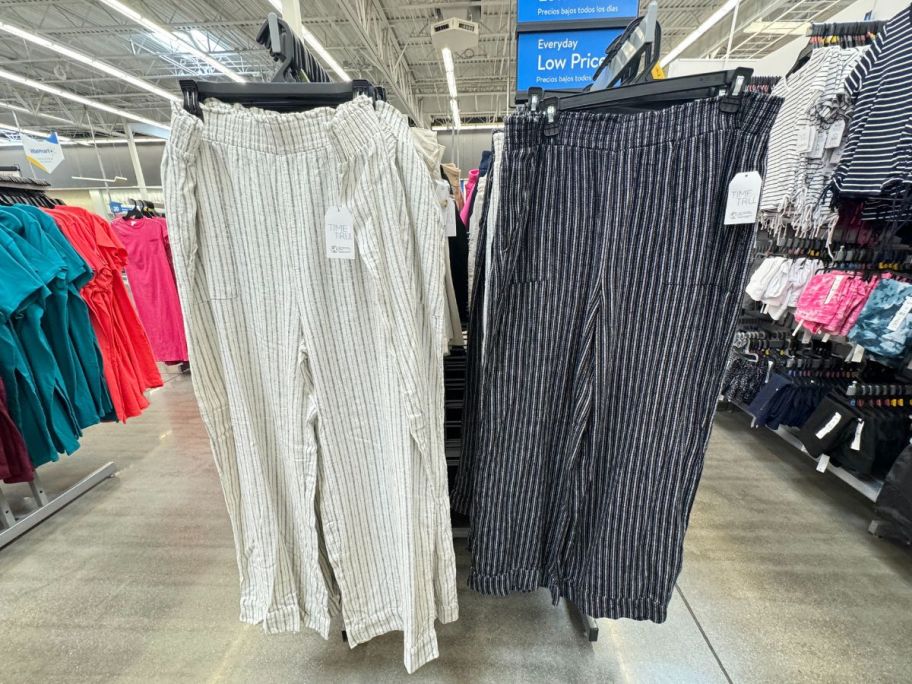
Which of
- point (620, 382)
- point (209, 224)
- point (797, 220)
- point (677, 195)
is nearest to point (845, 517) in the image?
point (797, 220)

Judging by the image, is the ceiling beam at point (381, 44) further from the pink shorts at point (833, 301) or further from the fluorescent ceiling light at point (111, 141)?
the fluorescent ceiling light at point (111, 141)

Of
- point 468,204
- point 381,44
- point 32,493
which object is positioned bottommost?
point 32,493

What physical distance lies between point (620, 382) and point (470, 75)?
474 inches

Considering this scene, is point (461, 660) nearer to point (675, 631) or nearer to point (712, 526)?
point (675, 631)

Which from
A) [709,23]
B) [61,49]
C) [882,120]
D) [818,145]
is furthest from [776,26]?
[61,49]

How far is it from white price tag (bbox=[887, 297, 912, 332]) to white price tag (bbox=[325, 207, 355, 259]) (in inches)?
92.0

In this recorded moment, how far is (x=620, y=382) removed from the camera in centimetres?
103

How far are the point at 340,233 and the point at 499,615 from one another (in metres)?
1.51

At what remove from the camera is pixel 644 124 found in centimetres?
90

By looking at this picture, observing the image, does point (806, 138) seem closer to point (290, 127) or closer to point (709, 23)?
point (290, 127)

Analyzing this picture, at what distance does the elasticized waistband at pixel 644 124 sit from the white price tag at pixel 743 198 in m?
0.11

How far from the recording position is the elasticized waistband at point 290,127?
33.2 inches

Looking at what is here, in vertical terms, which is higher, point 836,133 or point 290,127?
point 836,133

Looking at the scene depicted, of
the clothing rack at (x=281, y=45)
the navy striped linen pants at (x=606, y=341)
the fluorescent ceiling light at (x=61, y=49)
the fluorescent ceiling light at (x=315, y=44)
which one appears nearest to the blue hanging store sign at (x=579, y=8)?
the clothing rack at (x=281, y=45)
